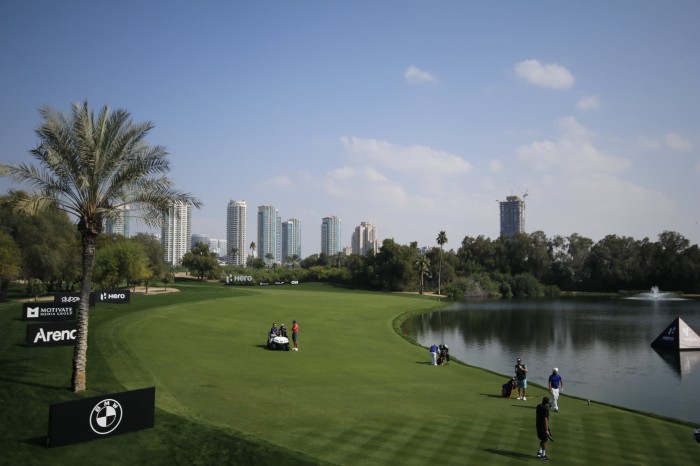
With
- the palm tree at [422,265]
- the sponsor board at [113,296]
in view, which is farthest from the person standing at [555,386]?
the palm tree at [422,265]

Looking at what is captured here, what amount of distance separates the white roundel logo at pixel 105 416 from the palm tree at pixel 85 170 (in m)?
5.18

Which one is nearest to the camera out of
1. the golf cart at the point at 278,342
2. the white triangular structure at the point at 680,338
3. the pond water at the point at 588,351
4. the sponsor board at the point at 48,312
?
the pond water at the point at 588,351

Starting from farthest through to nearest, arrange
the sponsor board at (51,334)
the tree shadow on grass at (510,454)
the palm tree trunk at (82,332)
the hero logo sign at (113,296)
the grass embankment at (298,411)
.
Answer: the hero logo sign at (113,296)
the sponsor board at (51,334)
the palm tree trunk at (82,332)
the tree shadow on grass at (510,454)
the grass embankment at (298,411)

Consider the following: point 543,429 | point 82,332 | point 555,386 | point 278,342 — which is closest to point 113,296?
point 278,342

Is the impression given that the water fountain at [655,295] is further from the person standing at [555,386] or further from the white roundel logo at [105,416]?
the white roundel logo at [105,416]

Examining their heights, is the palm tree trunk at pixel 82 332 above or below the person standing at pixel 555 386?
above

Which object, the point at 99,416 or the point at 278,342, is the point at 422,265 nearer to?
the point at 278,342

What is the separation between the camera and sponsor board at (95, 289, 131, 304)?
55.1 meters

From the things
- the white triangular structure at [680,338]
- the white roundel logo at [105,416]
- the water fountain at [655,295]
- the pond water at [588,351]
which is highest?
the white roundel logo at [105,416]

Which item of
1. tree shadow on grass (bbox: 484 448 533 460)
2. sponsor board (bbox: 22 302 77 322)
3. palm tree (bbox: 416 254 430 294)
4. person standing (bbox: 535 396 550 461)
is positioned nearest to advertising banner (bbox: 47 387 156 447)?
tree shadow on grass (bbox: 484 448 533 460)

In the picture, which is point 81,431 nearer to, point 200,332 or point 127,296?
point 200,332

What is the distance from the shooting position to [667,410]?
28344 millimetres

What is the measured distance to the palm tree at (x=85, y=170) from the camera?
2098 cm

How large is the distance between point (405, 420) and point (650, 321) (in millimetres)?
67391
